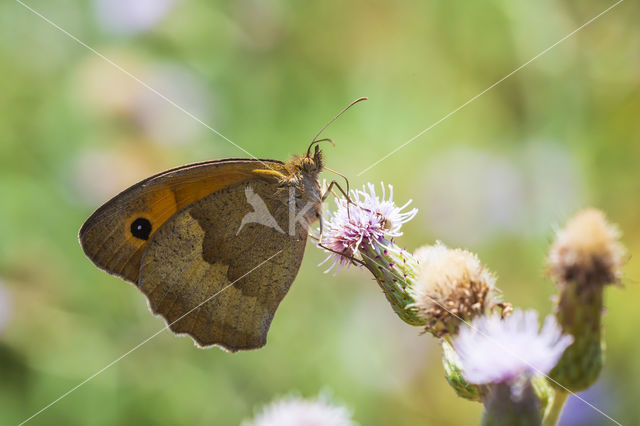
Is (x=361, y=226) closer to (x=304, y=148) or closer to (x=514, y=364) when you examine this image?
(x=514, y=364)

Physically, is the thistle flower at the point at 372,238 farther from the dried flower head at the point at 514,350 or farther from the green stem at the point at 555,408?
the green stem at the point at 555,408

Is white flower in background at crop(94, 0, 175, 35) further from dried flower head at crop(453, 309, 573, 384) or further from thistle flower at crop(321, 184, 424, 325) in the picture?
dried flower head at crop(453, 309, 573, 384)

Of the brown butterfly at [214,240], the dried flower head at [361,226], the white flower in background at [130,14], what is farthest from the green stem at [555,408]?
the white flower in background at [130,14]

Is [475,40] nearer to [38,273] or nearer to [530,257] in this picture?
[530,257]

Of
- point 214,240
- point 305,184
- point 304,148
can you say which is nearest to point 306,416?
point 214,240

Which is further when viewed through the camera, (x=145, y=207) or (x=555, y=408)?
(x=145, y=207)

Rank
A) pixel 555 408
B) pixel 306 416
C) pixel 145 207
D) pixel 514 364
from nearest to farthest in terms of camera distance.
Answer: pixel 514 364 → pixel 555 408 → pixel 306 416 → pixel 145 207
